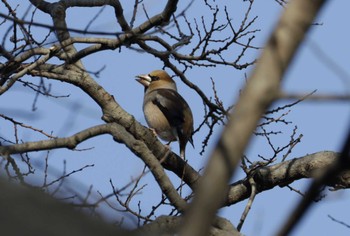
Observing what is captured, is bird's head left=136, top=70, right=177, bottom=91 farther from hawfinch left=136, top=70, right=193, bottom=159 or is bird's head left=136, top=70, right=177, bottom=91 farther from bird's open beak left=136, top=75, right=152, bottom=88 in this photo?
hawfinch left=136, top=70, right=193, bottom=159

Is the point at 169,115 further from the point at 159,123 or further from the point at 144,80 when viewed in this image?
the point at 144,80

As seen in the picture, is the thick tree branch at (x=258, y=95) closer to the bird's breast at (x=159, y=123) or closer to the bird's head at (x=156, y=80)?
the bird's breast at (x=159, y=123)

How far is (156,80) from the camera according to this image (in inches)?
460

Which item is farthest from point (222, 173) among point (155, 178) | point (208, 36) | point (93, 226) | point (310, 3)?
point (208, 36)

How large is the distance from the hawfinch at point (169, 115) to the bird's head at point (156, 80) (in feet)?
0.87

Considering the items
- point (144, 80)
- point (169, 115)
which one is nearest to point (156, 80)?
point (144, 80)

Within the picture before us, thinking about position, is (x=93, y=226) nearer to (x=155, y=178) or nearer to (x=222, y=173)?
(x=222, y=173)

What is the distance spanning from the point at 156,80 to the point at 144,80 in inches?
10.8

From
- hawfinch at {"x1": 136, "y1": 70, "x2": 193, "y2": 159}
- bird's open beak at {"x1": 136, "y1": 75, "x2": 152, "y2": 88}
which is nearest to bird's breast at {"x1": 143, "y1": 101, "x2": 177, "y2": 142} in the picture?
hawfinch at {"x1": 136, "y1": 70, "x2": 193, "y2": 159}

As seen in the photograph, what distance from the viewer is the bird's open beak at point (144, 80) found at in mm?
11789

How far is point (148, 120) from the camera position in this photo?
33.4ft

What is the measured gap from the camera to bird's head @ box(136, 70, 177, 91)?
11539 millimetres

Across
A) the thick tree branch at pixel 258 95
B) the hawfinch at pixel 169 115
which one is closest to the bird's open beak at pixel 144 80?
the hawfinch at pixel 169 115

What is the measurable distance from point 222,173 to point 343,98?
0.45 meters
